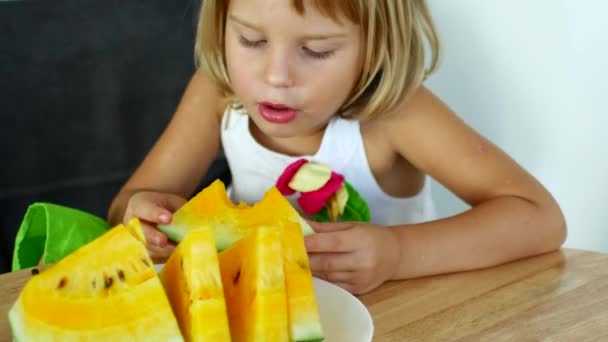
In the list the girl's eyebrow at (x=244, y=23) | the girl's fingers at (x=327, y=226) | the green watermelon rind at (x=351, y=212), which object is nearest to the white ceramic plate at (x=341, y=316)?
the girl's fingers at (x=327, y=226)

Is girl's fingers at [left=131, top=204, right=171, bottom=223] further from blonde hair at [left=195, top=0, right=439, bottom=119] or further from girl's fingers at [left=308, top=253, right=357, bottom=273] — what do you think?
blonde hair at [left=195, top=0, right=439, bottom=119]

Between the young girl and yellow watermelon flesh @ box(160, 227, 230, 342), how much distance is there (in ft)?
0.80

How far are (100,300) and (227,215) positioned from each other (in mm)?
254

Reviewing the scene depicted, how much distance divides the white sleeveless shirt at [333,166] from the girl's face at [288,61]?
134 millimetres

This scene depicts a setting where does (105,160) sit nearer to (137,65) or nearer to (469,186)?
(137,65)

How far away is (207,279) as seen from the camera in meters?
0.64

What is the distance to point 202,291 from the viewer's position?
2.10 feet

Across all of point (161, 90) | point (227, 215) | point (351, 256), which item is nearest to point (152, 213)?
point (227, 215)

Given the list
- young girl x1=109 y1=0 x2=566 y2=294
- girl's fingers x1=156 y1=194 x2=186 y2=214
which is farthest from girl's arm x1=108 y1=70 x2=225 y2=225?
girl's fingers x1=156 y1=194 x2=186 y2=214

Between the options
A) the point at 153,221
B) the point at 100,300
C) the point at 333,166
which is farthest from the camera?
the point at 333,166

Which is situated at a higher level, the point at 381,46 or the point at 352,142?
the point at 381,46

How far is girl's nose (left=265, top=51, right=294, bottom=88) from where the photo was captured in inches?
40.9

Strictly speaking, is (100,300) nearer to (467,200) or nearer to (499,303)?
(499,303)

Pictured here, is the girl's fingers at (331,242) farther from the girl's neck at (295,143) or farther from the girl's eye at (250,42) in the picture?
the girl's neck at (295,143)
